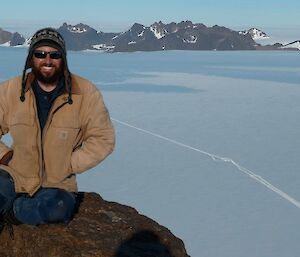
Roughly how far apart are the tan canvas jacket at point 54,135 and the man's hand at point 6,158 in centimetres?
2

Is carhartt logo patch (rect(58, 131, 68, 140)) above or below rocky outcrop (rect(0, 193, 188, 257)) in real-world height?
above

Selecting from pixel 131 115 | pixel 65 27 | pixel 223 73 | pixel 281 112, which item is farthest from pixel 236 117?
pixel 65 27

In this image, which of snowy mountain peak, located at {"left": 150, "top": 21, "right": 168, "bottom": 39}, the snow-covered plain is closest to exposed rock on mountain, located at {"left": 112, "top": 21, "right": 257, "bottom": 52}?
snowy mountain peak, located at {"left": 150, "top": 21, "right": 168, "bottom": 39}

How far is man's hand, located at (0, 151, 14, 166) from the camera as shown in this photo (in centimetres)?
353

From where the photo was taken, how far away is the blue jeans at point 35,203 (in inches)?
136

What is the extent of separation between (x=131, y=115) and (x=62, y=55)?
62.2 ft

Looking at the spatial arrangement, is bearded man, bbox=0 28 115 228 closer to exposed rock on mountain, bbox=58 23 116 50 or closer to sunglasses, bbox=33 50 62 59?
sunglasses, bbox=33 50 62 59

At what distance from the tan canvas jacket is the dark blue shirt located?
3 centimetres

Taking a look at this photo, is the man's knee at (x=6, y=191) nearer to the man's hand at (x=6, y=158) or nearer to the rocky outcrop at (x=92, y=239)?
the man's hand at (x=6, y=158)

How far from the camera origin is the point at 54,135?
3428mm

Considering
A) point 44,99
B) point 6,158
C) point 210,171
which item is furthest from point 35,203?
point 210,171

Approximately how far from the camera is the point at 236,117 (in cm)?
2256

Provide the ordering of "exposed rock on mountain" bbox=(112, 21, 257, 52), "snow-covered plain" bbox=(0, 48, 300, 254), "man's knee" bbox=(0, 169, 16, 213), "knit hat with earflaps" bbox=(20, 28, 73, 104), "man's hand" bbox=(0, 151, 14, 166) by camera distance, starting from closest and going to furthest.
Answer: "knit hat with earflaps" bbox=(20, 28, 73, 104), "man's knee" bbox=(0, 169, 16, 213), "man's hand" bbox=(0, 151, 14, 166), "snow-covered plain" bbox=(0, 48, 300, 254), "exposed rock on mountain" bbox=(112, 21, 257, 52)

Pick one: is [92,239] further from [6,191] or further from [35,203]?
[6,191]
